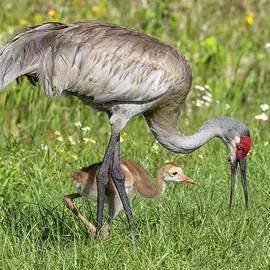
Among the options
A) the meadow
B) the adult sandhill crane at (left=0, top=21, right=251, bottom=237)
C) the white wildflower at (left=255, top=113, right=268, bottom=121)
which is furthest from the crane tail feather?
the white wildflower at (left=255, top=113, right=268, bottom=121)

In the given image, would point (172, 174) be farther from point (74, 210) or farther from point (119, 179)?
point (74, 210)

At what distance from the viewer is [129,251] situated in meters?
4.51

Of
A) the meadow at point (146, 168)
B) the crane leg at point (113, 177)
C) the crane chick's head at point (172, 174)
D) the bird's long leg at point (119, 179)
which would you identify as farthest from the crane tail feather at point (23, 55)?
the crane chick's head at point (172, 174)

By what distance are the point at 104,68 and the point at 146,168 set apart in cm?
153

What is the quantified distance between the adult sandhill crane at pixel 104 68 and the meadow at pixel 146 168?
36 centimetres

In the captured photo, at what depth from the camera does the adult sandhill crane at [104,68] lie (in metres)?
4.93

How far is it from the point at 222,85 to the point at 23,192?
3.43 m

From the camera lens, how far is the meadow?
177 inches

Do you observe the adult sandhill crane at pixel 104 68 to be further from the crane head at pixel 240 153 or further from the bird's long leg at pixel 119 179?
the crane head at pixel 240 153

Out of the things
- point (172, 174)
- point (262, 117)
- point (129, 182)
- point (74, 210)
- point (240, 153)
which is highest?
point (262, 117)

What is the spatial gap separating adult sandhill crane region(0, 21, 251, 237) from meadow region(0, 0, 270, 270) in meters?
0.36

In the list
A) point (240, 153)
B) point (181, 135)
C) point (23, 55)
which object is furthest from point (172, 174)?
point (23, 55)

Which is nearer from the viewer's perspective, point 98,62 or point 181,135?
point 98,62

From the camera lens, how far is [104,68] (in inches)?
199
